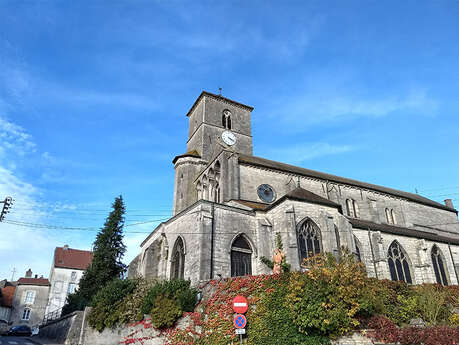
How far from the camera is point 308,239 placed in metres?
19.9

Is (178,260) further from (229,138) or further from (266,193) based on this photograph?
(229,138)

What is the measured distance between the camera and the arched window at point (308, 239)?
19.4 metres

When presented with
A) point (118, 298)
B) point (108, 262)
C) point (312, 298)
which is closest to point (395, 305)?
point (312, 298)

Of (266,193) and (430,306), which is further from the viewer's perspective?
(266,193)

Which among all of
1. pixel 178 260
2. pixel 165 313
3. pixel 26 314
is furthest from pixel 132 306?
pixel 26 314

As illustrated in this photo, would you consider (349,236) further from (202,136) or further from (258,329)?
(202,136)

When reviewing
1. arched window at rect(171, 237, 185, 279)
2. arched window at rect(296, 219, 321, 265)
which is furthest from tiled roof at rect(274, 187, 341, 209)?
arched window at rect(171, 237, 185, 279)

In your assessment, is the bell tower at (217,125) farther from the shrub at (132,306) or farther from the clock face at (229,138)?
the shrub at (132,306)

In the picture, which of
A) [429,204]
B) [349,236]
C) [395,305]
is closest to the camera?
[395,305]

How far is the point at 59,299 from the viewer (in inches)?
1668

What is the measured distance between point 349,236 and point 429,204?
19.9 m

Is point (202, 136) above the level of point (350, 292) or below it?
above

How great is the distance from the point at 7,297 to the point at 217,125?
36256 millimetres

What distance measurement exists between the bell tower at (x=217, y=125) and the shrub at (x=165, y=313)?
18.5 metres
